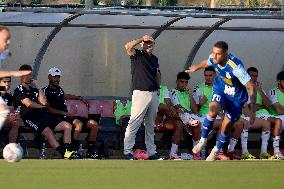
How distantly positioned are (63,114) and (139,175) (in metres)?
6.49

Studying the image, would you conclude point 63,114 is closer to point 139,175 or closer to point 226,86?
point 226,86

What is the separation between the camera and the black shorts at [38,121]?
2008cm

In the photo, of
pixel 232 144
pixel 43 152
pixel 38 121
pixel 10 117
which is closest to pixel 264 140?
pixel 232 144

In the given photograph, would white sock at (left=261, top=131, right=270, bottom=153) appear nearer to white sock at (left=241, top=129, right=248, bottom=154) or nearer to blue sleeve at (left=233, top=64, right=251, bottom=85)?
white sock at (left=241, top=129, right=248, bottom=154)

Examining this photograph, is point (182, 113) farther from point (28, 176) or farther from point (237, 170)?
point (28, 176)

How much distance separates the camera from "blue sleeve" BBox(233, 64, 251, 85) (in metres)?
17.3

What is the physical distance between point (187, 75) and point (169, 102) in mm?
650

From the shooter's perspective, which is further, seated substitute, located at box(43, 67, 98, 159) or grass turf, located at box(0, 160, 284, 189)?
seated substitute, located at box(43, 67, 98, 159)

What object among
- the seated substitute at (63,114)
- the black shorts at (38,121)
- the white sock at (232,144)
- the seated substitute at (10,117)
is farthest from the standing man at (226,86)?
the seated substitute at (10,117)

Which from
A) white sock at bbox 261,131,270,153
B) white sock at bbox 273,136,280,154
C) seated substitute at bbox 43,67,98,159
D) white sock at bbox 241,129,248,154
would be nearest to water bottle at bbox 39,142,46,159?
seated substitute at bbox 43,67,98,159

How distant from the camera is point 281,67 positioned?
23.4m

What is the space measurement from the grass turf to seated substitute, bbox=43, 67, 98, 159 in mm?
2666

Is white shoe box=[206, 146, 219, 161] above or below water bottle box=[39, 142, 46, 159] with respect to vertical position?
above

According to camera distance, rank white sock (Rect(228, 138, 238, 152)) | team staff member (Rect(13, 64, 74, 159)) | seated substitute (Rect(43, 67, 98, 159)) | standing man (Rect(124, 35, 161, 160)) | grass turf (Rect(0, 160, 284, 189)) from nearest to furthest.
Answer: grass turf (Rect(0, 160, 284, 189)), standing man (Rect(124, 35, 161, 160)), team staff member (Rect(13, 64, 74, 159)), seated substitute (Rect(43, 67, 98, 159)), white sock (Rect(228, 138, 238, 152))
